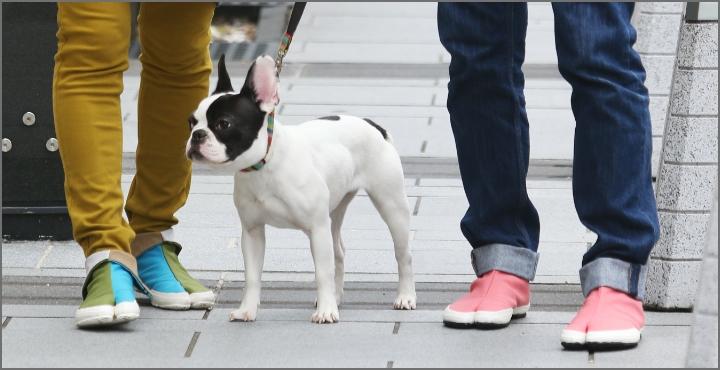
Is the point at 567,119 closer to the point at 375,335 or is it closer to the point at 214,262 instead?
the point at 214,262

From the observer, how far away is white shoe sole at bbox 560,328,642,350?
12.9 ft

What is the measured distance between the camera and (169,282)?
14.9 feet

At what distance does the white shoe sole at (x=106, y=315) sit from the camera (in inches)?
163

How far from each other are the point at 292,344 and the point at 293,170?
1.62 ft

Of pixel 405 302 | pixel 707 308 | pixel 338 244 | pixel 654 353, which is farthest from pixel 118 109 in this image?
pixel 707 308

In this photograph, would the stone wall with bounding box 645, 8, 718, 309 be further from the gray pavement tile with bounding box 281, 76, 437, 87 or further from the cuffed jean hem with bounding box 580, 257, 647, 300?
the gray pavement tile with bounding box 281, 76, 437, 87

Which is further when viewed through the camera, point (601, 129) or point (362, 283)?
point (362, 283)

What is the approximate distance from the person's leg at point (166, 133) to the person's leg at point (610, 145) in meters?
1.12

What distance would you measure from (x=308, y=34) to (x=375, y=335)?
653cm

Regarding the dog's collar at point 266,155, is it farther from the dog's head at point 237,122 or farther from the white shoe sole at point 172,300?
the white shoe sole at point 172,300

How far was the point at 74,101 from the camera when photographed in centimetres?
422

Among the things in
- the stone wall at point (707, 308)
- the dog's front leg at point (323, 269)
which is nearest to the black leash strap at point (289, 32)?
the dog's front leg at point (323, 269)

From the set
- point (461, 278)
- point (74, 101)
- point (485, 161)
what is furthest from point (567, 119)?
point (74, 101)

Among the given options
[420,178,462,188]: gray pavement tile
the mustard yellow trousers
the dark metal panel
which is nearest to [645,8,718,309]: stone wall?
the mustard yellow trousers
